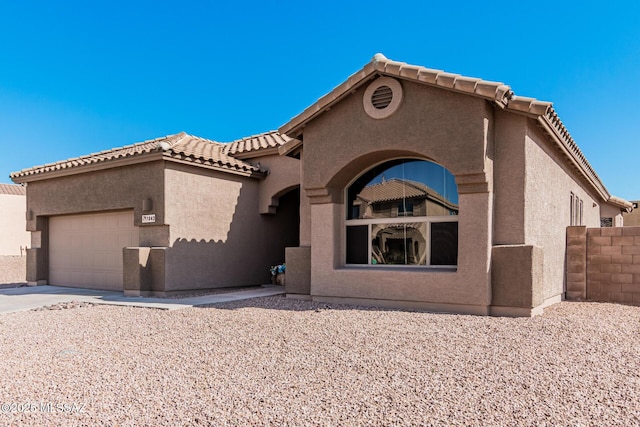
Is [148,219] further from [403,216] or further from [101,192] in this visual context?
[403,216]

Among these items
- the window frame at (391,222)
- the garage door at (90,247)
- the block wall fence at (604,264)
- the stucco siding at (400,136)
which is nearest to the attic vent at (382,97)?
the stucco siding at (400,136)

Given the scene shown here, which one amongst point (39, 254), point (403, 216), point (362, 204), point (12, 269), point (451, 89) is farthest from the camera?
point (12, 269)

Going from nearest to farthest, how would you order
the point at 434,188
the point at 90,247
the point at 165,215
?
the point at 434,188 → the point at 165,215 → the point at 90,247

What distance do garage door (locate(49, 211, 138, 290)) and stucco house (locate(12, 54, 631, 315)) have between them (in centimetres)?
6

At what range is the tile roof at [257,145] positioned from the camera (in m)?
15.9

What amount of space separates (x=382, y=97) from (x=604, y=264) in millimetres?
7455

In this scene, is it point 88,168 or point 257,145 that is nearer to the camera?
point 88,168

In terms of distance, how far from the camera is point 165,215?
13.0 meters

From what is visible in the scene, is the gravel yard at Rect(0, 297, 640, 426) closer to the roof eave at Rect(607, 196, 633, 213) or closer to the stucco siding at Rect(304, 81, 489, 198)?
the stucco siding at Rect(304, 81, 489, 198)

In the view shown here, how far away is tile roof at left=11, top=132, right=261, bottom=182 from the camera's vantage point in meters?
13.3

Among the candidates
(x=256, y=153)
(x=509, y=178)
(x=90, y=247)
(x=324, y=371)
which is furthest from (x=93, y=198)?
(x=509, y=178)

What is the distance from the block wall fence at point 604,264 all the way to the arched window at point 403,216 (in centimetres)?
464

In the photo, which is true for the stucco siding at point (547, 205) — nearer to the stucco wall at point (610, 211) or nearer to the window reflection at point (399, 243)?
the window reflection at point (399, 243)

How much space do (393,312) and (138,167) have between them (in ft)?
29.1
